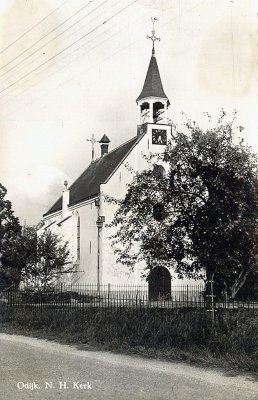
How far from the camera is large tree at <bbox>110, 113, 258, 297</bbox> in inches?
622

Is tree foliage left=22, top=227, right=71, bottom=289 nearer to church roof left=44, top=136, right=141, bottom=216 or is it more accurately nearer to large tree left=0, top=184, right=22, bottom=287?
large tree left=0, top=184, right=22, bottom=287

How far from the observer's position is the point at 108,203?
30.6 m

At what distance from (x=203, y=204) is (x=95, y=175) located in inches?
912

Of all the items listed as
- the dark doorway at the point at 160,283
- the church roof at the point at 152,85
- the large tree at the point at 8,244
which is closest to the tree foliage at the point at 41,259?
the large tree at the point at 8,244

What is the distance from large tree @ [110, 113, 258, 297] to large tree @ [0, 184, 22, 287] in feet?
34.9

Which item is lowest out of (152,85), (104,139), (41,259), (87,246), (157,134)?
(41,259)

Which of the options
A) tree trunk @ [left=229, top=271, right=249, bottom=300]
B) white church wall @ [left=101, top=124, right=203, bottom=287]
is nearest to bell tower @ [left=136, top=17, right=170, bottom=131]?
white church wall @ [left=101, top=124, right=203, bottom=287]

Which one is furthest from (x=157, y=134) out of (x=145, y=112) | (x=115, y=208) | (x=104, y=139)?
(x=104, y=139)

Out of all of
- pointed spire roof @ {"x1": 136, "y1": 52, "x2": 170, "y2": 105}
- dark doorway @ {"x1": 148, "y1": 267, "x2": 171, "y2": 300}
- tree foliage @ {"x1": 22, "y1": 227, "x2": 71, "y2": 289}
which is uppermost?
pointed spire roof @ {"x1": 136, "y1": 52, "x2": 170, "y2": 105}

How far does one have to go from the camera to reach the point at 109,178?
3173 cm

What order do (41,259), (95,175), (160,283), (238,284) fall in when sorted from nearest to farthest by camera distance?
(238,284), (41,259), (160,283), (95,175)

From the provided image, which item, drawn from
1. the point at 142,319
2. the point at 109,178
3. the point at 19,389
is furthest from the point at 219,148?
the point at 109,178

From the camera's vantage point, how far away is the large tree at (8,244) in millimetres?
25984

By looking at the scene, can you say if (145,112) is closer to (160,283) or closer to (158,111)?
(158,111)
